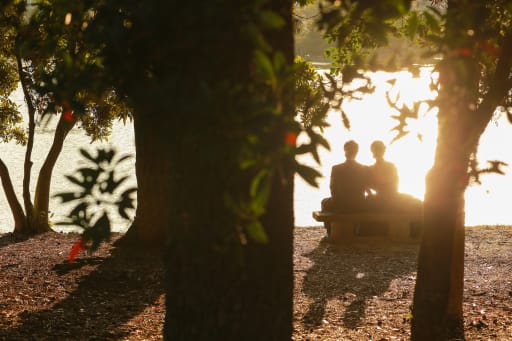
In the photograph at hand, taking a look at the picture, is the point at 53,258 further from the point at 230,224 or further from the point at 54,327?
the point at 230,224

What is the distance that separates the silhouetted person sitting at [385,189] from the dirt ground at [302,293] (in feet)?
1.87

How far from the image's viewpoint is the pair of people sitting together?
1052 centimetres

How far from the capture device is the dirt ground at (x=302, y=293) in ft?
23.3

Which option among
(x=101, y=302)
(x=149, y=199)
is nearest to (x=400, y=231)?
(x=149, y=199)

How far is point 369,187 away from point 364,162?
15369mm

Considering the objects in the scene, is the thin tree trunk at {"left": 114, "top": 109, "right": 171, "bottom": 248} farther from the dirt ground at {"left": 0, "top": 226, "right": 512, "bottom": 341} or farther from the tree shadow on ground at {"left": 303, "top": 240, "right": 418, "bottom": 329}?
the tree shadow on ground at {"left": 303, "top": 240, "right": 418, "bottom": 329}

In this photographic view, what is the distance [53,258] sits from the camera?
1020cm

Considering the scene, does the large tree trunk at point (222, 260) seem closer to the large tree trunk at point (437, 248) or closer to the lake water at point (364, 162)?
the lake water at point (364, 162)

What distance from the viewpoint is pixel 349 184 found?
34.5 ft

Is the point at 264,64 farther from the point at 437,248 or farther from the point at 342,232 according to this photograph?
the point at 342,232

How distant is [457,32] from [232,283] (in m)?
1.55

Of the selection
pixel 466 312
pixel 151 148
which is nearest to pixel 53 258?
pixel 151 148

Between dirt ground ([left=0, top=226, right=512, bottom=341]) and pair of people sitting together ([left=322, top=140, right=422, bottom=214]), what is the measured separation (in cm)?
58

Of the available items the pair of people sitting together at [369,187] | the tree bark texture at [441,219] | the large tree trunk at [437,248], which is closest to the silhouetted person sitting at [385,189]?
the pair of people sitting together at [369,187]
